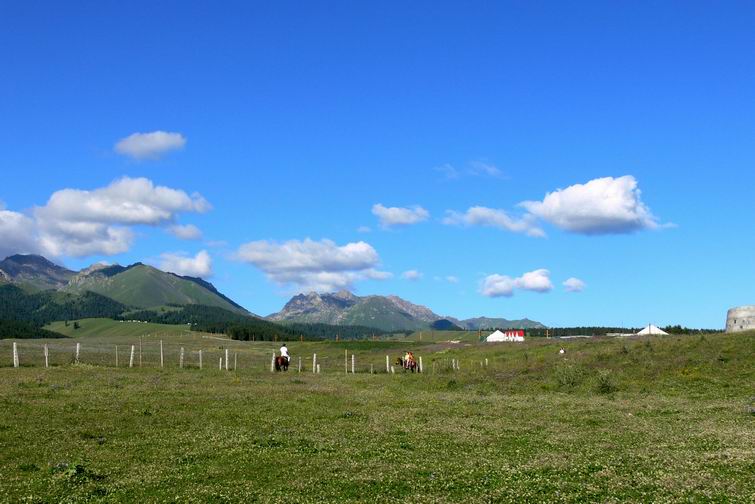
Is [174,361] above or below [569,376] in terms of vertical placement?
below

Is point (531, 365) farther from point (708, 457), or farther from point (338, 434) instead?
point (708, 457)

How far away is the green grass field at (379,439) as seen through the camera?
18.7m

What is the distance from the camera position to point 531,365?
64.3m

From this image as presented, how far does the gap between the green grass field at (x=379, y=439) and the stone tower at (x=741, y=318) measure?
3039cm

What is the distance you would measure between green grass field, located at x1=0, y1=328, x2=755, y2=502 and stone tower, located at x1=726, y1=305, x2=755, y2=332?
30392mm

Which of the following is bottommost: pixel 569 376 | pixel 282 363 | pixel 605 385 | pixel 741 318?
pixel 605 385

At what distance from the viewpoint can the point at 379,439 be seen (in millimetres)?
27422

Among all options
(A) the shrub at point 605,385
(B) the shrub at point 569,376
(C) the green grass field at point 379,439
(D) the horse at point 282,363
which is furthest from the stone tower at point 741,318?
(D) the horse at point 282,363

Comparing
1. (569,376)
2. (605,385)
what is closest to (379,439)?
(605,385)

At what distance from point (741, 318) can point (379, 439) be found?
70.2m

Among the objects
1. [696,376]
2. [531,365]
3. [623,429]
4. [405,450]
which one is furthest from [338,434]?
[531,365]

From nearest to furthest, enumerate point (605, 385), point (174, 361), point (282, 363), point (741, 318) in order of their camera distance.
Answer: point (605, 385) → point (282, 363) → point (741, 318) → point (174, 361)

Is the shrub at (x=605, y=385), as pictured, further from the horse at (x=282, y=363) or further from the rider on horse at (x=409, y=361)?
the horse at (x=282, y=363)

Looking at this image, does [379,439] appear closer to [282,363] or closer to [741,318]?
[282,363]
